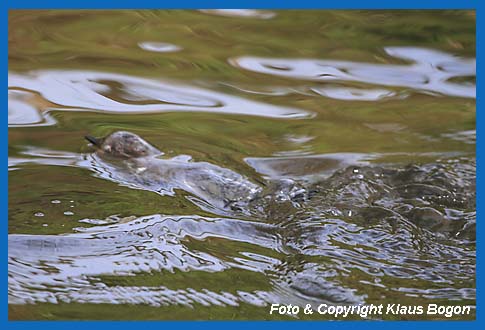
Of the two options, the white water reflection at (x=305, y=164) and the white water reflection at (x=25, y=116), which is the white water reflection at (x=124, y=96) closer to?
the white water reflection at (x=25, y=116)

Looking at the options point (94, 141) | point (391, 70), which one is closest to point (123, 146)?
point (94, 141)

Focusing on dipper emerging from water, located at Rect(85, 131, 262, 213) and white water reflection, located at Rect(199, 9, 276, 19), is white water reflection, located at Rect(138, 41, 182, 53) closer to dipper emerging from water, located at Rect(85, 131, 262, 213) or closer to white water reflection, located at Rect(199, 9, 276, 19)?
white water reflection, located at Rect(199, 9, 276, 19)

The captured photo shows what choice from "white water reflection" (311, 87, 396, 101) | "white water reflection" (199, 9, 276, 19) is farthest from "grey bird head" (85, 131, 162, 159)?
"white water reflection" (199, 9, 276, 19)

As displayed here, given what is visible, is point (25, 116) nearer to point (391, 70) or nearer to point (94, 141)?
point (94, 141)

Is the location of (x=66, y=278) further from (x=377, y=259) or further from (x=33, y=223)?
(x=377, y=259)

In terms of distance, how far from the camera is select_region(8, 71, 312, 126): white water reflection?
4.39 meters

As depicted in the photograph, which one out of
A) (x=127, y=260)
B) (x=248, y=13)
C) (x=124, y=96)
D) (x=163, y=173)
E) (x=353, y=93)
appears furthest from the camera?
(x=248, y=13)

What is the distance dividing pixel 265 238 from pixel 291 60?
236 cm

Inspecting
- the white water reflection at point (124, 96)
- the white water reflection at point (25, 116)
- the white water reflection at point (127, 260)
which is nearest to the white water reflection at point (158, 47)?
the white water reflection at point (124, 96)

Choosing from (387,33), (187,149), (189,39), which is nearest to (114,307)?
(187,149)

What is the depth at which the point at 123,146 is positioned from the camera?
386 centimetres

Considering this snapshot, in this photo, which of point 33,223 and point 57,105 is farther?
point 57,105

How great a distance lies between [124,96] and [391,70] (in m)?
1.79

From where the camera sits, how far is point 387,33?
17.7 ft
